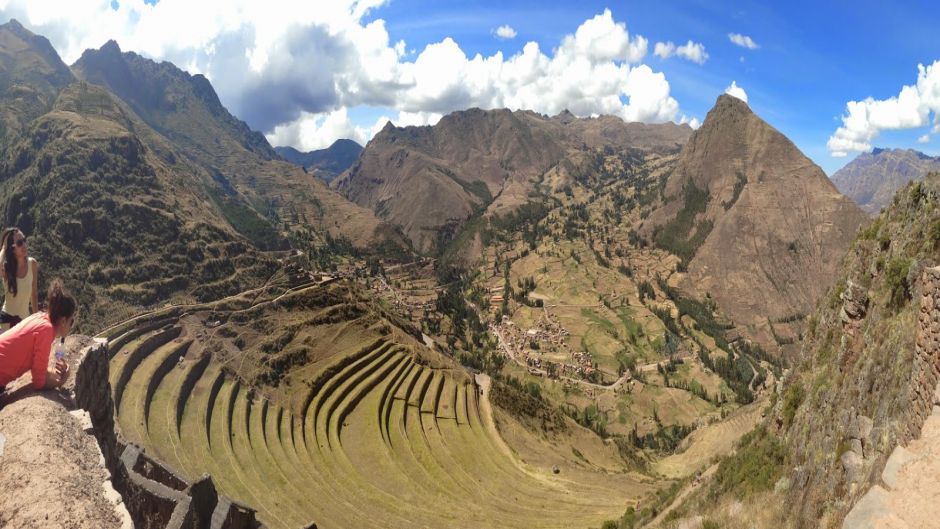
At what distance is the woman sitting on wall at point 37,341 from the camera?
11.0m

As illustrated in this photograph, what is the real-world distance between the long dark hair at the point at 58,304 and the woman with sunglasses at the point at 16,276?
2476mm

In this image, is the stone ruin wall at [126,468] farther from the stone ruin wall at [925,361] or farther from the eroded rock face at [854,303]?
the eroded rock face at [854,303]

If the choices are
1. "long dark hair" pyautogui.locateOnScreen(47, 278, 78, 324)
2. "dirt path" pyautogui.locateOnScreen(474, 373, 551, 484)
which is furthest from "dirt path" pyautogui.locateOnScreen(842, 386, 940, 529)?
"dirt path" pyautogui.locateOnScreen(474, 373, 551, 484)

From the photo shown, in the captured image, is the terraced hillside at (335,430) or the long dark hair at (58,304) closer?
the long dark hair at (58,304)

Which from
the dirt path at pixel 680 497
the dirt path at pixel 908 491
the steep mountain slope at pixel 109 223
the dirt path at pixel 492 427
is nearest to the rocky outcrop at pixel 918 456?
the dirt path at pixel 908 491

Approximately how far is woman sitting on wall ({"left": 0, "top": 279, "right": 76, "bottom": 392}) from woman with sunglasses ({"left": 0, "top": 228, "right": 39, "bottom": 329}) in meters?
2.78

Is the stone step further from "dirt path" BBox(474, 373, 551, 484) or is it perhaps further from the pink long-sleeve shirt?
"dirt path" BBox(474, 373, 551, 484)

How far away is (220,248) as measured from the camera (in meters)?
97.2

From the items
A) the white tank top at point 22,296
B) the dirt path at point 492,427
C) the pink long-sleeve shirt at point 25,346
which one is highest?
the white tank top at point 22,296

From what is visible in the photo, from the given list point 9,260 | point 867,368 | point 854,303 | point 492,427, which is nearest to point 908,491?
point 867,368

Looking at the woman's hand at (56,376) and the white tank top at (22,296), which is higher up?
the white tank top at (22,296)

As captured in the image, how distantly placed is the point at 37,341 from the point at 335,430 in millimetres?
54448

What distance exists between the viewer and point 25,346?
11211 millimetres

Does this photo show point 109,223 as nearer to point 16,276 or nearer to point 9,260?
point 16,276
